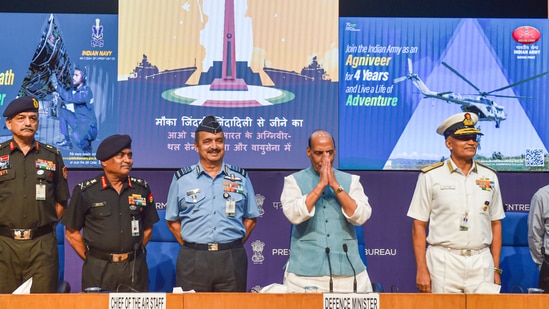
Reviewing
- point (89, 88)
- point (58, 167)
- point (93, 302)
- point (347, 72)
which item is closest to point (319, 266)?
point (93, 302)

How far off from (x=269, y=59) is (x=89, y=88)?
1334 millimetres

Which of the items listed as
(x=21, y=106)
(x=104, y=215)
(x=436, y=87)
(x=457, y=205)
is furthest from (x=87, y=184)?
(x=436, y=87)

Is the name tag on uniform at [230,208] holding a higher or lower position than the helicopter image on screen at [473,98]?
lower

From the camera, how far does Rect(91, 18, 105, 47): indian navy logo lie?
5312 millimetres

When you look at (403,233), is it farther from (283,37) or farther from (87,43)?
(87,43)

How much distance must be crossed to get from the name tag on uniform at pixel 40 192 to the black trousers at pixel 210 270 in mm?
826

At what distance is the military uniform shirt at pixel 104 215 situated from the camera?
4000mm

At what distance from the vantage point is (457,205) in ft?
13.0

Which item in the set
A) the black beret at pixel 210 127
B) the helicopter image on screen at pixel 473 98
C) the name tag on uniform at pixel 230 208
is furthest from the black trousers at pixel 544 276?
the black beret at pixel 210 127

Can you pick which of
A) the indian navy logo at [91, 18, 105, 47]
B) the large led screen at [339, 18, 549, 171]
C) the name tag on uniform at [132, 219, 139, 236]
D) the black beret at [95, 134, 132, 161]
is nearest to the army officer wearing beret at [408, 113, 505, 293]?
the large led screen at [339, 18, 549, 171]

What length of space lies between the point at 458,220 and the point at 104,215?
1.95 meters

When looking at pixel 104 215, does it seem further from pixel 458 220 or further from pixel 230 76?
pixel 458 220

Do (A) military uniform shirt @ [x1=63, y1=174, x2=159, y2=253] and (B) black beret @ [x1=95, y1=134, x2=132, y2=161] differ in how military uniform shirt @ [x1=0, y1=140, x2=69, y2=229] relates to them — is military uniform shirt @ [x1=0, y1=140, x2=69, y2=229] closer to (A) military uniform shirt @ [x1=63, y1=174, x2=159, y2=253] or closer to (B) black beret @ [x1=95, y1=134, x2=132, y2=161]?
(A) military uniform shirt @ [x1=63, y1=174, x2=159, y2=253]

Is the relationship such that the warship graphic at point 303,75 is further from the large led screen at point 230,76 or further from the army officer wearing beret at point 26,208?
the army officer wearing beret at point 26,208
